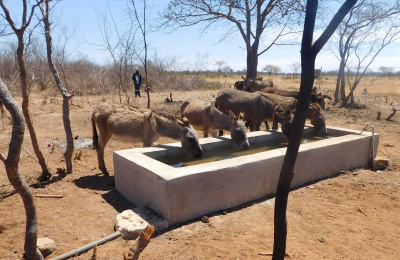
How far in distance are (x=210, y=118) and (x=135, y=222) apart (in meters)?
4.21

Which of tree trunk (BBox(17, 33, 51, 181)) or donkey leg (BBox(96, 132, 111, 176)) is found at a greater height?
tree trunk (BBox(17, 33, 51, 181))

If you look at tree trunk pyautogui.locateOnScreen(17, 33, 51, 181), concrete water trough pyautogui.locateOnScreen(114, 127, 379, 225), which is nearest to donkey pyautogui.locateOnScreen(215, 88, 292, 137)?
concrete water trough pyautogui.locateOnScreen(114, 127, 379, 225)

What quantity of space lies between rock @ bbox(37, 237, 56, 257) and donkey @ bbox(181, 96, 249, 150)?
4.01 m

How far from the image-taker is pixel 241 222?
415cm

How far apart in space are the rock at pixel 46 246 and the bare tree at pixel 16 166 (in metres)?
0.28

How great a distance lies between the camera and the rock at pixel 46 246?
3.32 m

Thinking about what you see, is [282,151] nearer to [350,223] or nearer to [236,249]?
[350,223]

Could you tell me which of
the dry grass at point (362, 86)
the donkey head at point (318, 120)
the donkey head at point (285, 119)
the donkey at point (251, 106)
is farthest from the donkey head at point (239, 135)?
the dry grass at point (362, 86)

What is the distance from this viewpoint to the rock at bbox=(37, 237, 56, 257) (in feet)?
10.9

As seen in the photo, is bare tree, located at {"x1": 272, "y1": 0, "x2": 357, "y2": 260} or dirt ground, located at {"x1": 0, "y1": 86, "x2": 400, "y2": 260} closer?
bare tree, located at {"x1": 272, "y1": 0, "x2": 357, "y2": 260}

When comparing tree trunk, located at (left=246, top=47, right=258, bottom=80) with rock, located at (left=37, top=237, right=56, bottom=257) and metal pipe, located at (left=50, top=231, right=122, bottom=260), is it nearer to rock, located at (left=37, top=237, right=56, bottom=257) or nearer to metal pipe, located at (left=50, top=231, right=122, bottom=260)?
metal pipe, located at (left=50, top=231, right=122, bottom=260)

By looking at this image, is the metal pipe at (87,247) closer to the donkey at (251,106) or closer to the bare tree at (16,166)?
the bare tree at (16,166)

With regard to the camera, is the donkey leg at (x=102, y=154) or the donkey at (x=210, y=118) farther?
the donkey at (x=210, y=118)

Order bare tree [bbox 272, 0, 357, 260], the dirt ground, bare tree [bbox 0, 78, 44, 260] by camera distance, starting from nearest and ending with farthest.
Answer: bare tree [bbox 272, 0, 357, 260] → bare tree [bbox 0, 78, 44, 260] → the dirt ground
